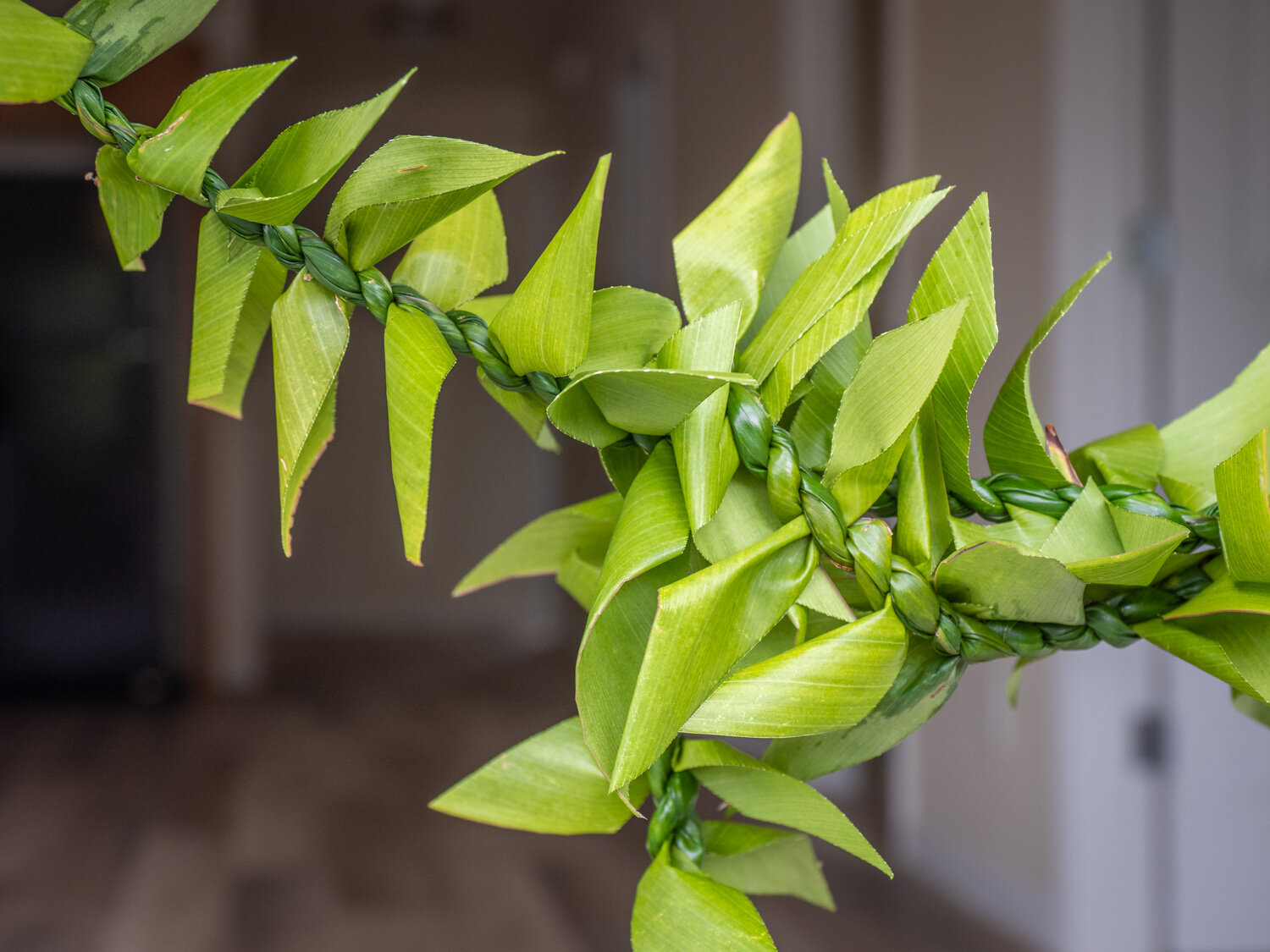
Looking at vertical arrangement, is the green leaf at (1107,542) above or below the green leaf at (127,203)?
below

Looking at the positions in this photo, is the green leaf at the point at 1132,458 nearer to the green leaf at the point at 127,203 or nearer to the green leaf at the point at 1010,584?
the green leaf at the point at 1010,584

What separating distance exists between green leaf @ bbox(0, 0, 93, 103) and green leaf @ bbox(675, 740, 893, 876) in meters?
0.12

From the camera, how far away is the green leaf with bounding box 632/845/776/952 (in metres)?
0.15

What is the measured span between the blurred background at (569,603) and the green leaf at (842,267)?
4.53 ft

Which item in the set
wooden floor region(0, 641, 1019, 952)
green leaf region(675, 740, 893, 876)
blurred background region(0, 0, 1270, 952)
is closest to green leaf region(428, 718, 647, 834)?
green leaf region(675, 740, 893, 876)

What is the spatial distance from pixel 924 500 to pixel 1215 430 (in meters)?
0.06

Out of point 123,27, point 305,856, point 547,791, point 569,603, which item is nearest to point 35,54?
point 123,27

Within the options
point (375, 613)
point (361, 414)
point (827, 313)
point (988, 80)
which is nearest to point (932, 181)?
point (827, 313)

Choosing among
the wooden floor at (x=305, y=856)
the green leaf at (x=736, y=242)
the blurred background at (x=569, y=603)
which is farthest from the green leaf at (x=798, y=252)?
the wooden floor at (x=305, y=856)

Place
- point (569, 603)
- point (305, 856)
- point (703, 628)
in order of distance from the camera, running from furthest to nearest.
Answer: point (569, 603) → point (305, 856) → point (703, 628)

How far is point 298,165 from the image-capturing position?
14 cm

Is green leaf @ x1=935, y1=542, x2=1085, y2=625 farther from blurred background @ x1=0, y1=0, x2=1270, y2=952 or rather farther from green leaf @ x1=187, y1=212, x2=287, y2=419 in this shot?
blurred background @ x1=0, y1=0, x2=1270, y2=952

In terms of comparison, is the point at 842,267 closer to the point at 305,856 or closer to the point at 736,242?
the point at 736,242

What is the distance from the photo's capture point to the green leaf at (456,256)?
0.52 feet
